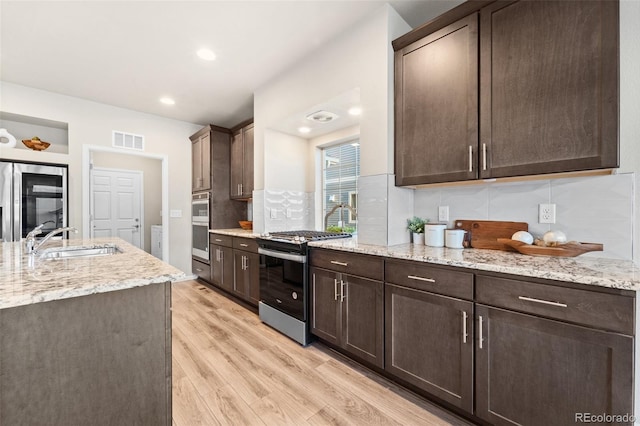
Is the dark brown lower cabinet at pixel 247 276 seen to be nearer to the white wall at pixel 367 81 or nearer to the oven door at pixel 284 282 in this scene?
the oven door at pixel 284 282

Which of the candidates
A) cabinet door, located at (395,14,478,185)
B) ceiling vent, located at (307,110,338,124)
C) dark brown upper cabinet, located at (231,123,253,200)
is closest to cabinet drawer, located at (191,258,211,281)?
dark brown upper cabinet, located at (231,123,253,200)

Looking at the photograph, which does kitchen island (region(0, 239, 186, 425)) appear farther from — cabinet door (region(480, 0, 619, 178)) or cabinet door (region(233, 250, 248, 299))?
cabinet door (region(233, 250, 248, 299))

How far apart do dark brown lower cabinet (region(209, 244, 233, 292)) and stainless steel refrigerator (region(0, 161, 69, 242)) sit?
1.78 meters

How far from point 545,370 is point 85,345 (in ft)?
6.12

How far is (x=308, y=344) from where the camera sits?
2330mm

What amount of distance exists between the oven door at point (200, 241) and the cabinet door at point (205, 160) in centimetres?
63

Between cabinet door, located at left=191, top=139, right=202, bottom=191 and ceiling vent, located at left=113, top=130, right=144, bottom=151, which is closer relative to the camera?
ceiling vent, located at left=113, top=130, right=144, bottom=151

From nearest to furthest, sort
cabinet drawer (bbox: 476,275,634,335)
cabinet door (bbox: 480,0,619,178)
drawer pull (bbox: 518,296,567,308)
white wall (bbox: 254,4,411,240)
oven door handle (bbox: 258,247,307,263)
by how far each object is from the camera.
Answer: cabinet drawer (bbox: 476,275,634,335) < drawer pull (bbox: 518,296,567,308) < cabinet door (bbox: 480,0,619,178) < white wall (bbox: 254,4,411,240) < oven door handle (bbox: 258,247,307,263)

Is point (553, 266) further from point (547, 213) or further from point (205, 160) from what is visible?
point (205, 160)

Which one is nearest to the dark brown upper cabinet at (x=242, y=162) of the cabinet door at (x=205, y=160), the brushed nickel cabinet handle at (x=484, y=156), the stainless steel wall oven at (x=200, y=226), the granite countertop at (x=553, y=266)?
the cabinet door at (x=205, y=160)

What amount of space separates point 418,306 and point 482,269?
17.3 inches

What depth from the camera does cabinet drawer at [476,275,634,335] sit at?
105cm

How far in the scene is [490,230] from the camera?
1913 mm

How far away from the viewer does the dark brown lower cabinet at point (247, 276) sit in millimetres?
3035
